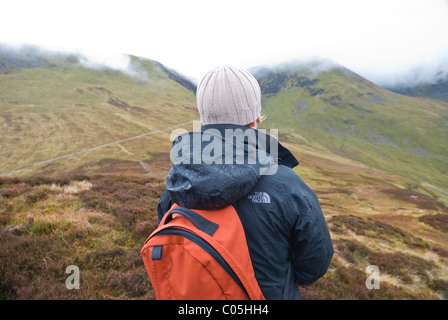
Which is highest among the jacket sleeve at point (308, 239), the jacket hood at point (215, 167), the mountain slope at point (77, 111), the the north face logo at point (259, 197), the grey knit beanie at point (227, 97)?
the grey knit beanie at point (227, 97)

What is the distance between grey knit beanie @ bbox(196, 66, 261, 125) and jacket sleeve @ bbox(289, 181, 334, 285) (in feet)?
3.67

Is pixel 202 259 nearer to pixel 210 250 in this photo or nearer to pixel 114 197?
pixel 210 250

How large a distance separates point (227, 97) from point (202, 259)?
1.74 m

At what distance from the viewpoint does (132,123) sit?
9169 centimetres

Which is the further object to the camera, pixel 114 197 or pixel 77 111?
pixel 77 111

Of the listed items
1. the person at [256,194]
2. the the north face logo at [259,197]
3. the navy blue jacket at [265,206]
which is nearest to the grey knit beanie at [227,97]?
the person at [256,194]

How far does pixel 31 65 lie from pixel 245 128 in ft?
597

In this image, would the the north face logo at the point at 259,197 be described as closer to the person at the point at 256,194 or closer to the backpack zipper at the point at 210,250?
the person at the point at 256,194

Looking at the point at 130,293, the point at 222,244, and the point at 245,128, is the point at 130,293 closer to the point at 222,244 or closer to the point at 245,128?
the point at 222,244

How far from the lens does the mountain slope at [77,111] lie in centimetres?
6038

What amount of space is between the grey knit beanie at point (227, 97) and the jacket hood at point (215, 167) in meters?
0.19

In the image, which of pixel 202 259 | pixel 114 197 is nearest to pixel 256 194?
pixel 202 259

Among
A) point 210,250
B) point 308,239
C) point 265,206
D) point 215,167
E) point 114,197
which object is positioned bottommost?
point 114,197

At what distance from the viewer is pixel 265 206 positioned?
95.5 inches
